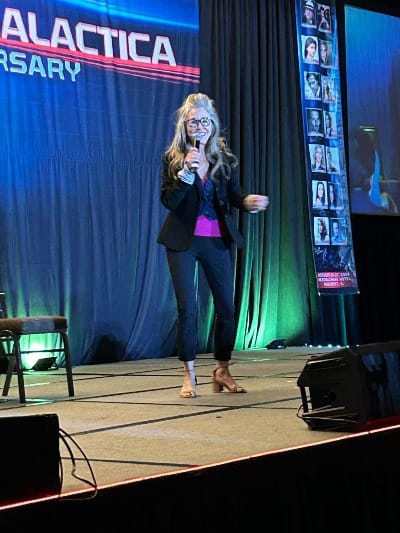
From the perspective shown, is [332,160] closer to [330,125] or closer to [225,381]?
[330,125]

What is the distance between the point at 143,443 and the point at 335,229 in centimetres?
555

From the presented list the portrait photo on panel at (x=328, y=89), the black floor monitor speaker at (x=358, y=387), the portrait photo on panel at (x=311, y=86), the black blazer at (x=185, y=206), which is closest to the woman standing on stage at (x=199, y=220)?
the black blazer at (x=185, y=206)

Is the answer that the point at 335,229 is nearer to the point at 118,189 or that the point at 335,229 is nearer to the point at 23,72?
the point at 118,189

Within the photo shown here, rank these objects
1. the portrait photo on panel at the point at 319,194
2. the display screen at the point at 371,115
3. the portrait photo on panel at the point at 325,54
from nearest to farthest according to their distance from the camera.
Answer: the portrait photo on panel at the point at 319,194 → the portrait photo on panel at the point at 325,54 → the display screen at the point at 371,115

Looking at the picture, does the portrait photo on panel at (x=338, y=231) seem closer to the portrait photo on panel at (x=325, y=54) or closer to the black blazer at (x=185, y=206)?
the portrait photo on panel at (x=325, y=54)

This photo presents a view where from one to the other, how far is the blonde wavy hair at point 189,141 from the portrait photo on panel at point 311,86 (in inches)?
167

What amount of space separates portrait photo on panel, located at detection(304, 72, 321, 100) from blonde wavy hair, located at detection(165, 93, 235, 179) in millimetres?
4232

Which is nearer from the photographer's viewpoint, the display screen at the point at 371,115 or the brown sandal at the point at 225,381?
the brown sandal at the point at 225,381

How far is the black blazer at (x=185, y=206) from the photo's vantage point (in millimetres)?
3916

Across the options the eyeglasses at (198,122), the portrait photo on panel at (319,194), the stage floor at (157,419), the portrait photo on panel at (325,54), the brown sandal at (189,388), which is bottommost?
the stage floor at (157,419)

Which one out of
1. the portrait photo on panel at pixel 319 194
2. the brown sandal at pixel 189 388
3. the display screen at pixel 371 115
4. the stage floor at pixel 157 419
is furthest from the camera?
the display screen at pixel 371 115

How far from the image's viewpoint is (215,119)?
4.02 meters

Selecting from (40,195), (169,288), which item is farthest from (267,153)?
(40,195)

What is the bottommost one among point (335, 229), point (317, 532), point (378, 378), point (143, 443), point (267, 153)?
point (317, 532)
